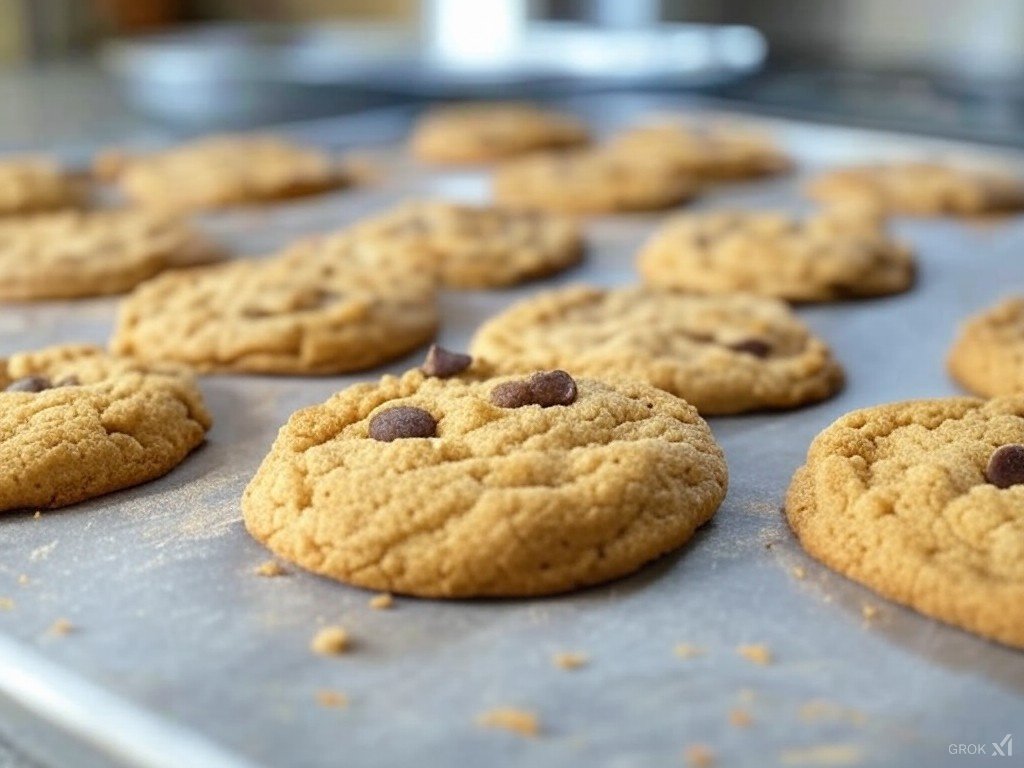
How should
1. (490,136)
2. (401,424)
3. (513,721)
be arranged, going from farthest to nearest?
(490,136) < (401,424) < (513,721)

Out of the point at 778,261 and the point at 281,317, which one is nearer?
the point at 281,317

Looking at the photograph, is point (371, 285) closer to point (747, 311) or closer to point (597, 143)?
point (747, 311)

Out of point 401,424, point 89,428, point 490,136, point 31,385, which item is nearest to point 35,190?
point 490,136

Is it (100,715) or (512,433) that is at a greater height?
(512,433)

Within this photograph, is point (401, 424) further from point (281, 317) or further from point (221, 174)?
point (221, 174)

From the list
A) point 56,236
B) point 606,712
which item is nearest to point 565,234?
point 56,236

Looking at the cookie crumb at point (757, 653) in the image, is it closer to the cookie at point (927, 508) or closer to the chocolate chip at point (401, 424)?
the cookie at point (927, 508)
